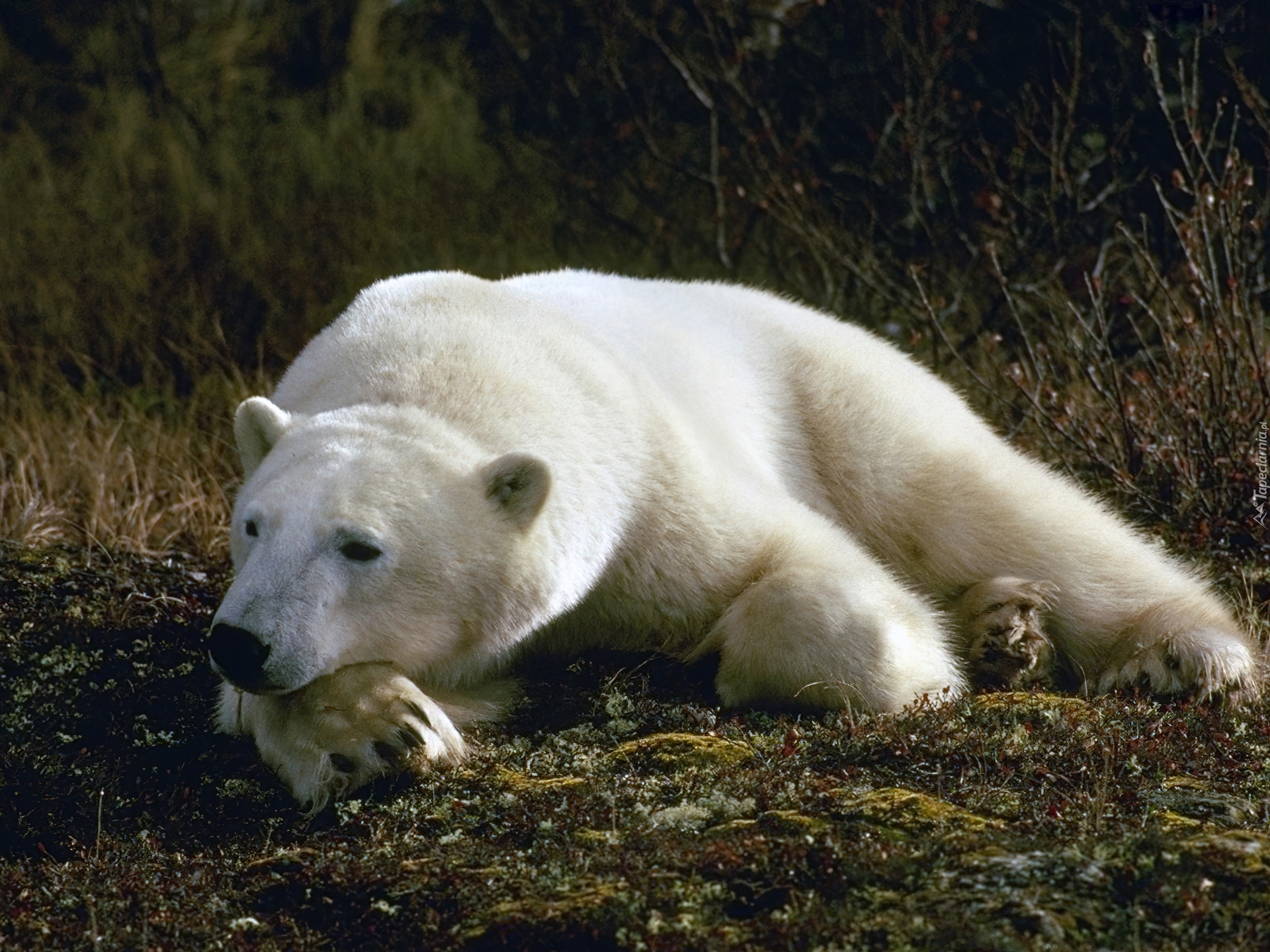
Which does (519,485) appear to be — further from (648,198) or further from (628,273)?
(648,198)

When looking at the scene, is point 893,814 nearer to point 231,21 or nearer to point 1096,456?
point 1096,456

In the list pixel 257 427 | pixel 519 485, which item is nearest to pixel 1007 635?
pixel 519 485

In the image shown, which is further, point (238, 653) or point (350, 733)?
point (350, 733)

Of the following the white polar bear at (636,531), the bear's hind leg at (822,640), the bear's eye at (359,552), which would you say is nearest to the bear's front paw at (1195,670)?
the white polar bear at (636,531)

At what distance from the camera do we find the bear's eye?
271cm

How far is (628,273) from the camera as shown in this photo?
7.06 m

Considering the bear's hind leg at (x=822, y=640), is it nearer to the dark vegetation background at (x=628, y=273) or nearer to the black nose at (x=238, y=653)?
the dark vegetation background at (x=628, y=273)

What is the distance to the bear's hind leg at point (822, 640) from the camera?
10.0 feet

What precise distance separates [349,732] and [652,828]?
639mm

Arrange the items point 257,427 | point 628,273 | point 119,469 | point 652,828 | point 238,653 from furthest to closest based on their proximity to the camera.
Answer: point 628,273 < point 119,469 < point 257,427 < point 238,653 < point 652,828

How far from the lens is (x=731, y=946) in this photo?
2000 millimetres

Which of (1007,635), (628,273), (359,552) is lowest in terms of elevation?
(628,273)

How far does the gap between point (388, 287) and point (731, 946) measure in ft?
6.71

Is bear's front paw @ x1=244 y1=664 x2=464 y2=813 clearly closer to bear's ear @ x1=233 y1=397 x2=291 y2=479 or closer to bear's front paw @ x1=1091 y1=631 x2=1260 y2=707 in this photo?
bear's ear @ x1=233 y1=397 x2=291 y2=479
